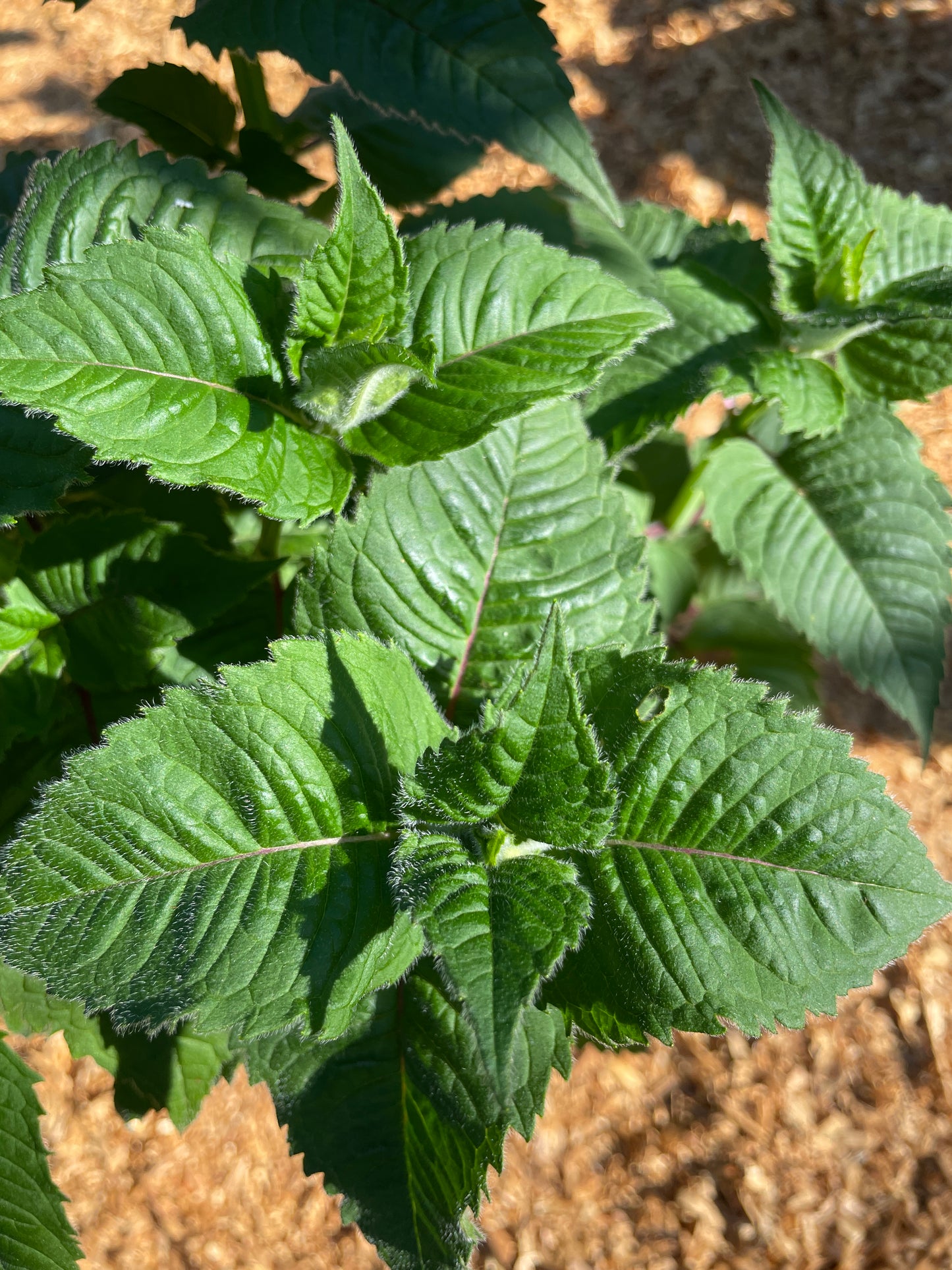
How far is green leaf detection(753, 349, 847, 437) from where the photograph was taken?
1432 millimetres

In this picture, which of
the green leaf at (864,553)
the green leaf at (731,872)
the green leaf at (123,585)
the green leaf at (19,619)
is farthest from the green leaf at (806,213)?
the green leaf at (19,619)

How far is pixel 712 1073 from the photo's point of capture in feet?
7.06

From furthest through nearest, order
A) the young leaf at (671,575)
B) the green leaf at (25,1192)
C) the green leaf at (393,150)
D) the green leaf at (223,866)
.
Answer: the young leaf at (671,575)
the green leaf at (393,150)
the green leaf at (25,1192)
the green leaf at (223,866)

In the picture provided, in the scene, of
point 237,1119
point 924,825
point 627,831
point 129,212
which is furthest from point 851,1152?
point 129,212

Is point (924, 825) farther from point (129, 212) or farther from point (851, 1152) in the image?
point (129, 212)

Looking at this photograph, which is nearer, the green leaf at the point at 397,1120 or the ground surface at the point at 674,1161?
the green leaf at the point at 397,1120

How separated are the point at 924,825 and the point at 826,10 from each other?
293 centimetres

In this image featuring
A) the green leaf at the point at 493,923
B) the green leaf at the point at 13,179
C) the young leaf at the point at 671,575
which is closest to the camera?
the green leaf at the point at 493,923

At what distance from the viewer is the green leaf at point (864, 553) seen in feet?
5.23

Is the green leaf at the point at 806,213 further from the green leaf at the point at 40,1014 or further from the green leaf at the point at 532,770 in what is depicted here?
the green leaf at the point at 40,1014

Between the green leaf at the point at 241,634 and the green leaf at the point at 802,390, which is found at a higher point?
the green leaf at the point at 802,390

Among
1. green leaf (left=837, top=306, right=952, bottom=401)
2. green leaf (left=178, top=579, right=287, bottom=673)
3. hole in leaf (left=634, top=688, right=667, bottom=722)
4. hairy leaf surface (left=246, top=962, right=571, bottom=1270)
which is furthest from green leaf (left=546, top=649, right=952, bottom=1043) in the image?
green leaf (left=837, top=306, right=952, bottom=401)

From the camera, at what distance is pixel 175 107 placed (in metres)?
1.64

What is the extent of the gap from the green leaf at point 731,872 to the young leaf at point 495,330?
31 centimetres
